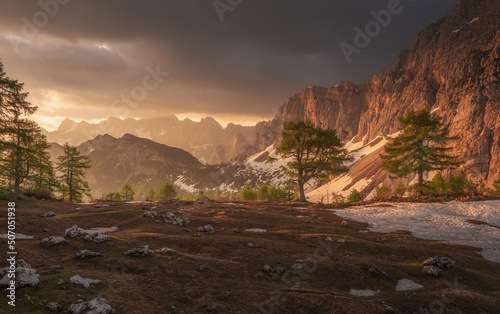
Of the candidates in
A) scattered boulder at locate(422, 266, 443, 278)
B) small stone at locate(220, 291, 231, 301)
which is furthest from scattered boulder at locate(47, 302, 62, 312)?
scattered boulder at locate(422, 266, 443, 278)

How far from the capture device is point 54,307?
647 cm

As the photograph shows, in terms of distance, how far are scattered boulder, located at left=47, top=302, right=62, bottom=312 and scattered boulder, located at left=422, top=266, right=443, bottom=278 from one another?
1470 cm

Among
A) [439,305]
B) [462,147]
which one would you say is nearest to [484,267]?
[439,305]

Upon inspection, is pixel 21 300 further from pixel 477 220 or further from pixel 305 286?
pixel 477 220

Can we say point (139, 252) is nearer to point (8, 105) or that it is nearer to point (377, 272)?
point (377, 272)

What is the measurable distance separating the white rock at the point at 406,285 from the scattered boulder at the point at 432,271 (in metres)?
1.06

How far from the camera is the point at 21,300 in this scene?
22.1 ft

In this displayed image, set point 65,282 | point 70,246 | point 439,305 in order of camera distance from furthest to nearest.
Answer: point 70,246 → point 439,305 → point 65,282

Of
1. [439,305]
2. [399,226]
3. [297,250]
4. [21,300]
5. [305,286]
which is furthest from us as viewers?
[399,226]

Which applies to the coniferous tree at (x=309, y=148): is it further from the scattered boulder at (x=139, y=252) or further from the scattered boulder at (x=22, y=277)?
the scattered boulder at (x=22, y=277)

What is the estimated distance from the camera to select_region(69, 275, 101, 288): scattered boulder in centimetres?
784

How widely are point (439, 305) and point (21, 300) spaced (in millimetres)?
13127

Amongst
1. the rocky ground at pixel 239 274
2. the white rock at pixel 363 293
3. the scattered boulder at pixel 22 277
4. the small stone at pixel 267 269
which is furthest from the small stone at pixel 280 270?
the scattered boulder at pixel 22 277

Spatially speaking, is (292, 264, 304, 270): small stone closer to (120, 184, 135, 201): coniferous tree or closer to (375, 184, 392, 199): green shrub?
(375, 184, 392, 199): green shrub
